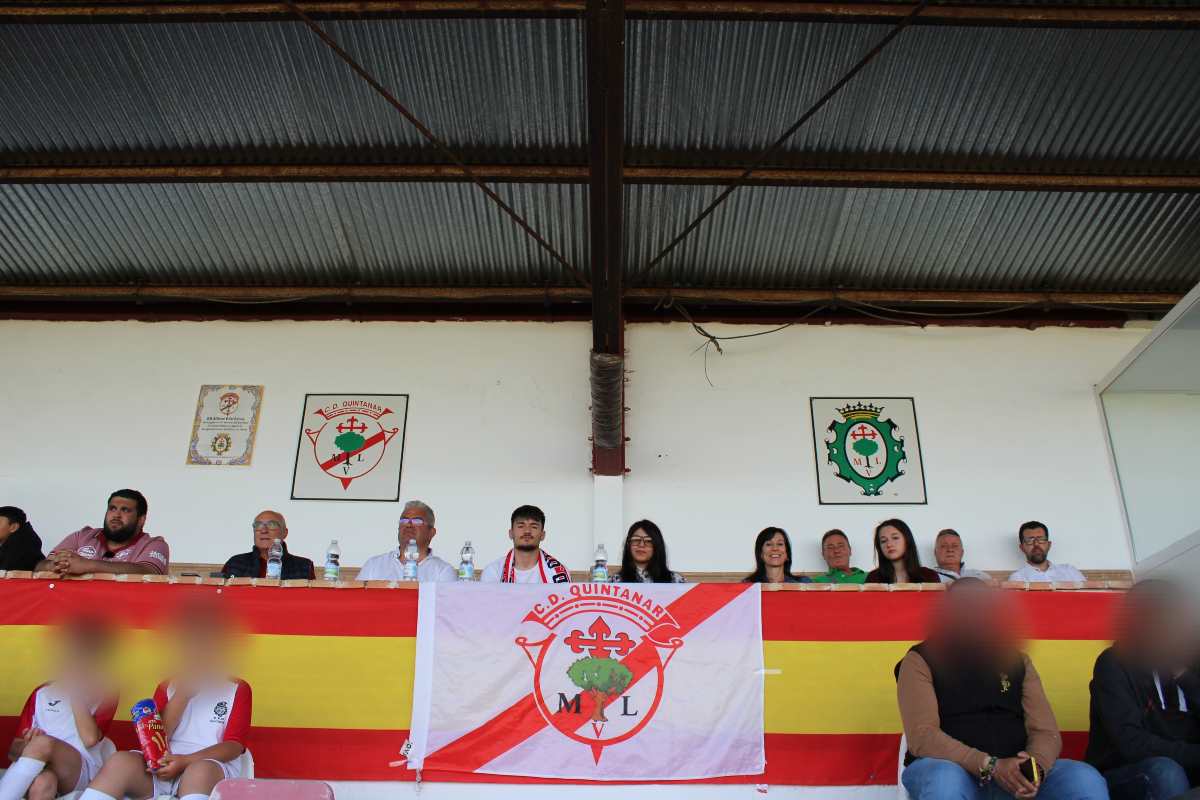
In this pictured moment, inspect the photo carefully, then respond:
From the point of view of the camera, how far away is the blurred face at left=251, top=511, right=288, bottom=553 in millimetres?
5004

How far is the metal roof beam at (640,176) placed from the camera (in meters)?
6.04

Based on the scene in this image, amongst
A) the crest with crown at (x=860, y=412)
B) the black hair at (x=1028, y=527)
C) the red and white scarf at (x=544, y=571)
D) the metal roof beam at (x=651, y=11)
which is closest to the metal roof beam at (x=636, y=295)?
the crest with crown at (x=860, y=412)

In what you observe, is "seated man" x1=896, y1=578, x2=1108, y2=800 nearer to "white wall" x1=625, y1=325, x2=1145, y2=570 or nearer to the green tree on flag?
the green tree on flag

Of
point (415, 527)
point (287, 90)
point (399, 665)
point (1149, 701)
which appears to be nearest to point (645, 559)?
point (415, 527)

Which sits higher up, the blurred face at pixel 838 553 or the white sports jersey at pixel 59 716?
the blurred face at pixel 838 553

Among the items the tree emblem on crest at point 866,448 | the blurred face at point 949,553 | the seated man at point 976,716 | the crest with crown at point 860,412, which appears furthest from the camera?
the crest with crown at point 860,412

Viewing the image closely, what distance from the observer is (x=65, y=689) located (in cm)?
338

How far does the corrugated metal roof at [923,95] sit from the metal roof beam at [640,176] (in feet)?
0.33

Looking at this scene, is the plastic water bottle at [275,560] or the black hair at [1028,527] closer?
the plastic water bottle at [275,560]

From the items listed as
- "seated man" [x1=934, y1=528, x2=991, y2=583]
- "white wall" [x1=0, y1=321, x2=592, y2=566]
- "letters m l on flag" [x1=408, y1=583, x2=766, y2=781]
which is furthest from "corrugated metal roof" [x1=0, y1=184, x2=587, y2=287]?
"letters m l on flag" [x1=408, y1=583, x2=766, y2=781]

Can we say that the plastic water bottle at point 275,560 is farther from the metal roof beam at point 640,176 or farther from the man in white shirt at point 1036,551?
the man in white shirt at point 1036,551

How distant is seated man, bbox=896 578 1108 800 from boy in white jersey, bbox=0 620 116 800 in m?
2.72

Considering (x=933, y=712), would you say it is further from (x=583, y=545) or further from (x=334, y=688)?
(x=583, y=545)

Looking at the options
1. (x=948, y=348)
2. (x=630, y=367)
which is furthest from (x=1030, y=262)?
(x=630, y=367)
